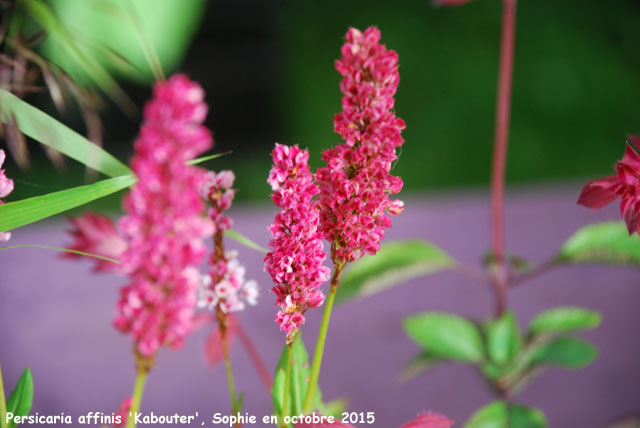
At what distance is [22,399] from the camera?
9.5 inches

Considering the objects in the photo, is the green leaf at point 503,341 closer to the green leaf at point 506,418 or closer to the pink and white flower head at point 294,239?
the green leaf at point 506,418

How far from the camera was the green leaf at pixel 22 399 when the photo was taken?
0.79ft

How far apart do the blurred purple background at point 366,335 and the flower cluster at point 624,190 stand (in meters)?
0.64

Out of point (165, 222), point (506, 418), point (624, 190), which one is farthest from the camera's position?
point (506, 418)

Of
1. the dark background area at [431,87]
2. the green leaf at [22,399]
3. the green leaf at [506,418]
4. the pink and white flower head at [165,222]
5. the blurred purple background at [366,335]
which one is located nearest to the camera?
the pink and white flower head at [165,222]

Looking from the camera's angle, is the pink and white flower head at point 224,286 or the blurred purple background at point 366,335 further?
the blurred purple background at point 366,335

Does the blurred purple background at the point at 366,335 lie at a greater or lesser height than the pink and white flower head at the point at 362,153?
greater

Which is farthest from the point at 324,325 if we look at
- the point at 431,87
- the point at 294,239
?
the point at 431,87

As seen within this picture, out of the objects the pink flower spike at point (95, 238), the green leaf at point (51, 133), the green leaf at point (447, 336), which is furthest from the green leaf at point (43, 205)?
the green leaf at point (447, 336)

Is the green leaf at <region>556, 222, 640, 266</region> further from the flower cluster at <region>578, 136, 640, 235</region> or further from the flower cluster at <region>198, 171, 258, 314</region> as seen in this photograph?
the flower cluster at <region>198, 171, 258, 314</region>

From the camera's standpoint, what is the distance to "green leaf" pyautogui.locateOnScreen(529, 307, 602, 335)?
424 millimetres

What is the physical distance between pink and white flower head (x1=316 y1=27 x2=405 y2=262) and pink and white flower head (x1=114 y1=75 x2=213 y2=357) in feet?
0.20

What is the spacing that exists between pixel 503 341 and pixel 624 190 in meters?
0.20

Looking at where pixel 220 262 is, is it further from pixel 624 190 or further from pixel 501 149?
pixel 501 149
